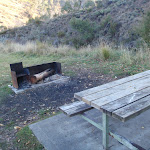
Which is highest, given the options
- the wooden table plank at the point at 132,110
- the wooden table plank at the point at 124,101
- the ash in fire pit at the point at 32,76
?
the wooden table plank at the point at 124,101

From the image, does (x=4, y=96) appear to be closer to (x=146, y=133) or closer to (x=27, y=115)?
(x=27, y=115)

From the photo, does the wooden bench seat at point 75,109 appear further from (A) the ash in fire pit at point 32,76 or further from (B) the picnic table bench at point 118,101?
(A) the ash in fire pit at point 32,76

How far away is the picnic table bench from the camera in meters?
1.59

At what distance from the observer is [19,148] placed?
221cm

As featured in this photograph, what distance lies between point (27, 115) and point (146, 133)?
1.98 m

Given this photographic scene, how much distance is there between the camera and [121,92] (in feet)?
6.50

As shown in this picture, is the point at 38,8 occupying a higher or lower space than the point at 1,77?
higher

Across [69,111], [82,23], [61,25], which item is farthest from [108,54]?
[61,25]

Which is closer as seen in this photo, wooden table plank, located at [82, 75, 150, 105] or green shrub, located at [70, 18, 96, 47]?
wooden table plank, located at [82, 75, 150, 105]

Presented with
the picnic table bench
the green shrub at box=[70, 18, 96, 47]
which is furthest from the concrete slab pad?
the green shrub at box=[70, 18, 96, 47]

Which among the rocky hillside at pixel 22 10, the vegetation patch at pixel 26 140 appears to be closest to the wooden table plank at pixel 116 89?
the vegetation patch at pixel 26 140

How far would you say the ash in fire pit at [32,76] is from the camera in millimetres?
4340

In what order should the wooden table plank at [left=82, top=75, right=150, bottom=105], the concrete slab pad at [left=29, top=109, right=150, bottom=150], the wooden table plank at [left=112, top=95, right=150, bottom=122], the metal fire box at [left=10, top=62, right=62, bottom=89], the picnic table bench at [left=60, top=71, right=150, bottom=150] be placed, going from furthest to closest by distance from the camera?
the metal fire box at [left=10, top=62, right=62, bottom=89] < the concrete slab pad at [left=29, top=109, right=150, bottom=150] < the wooden table plank at [left=82, top=75, right=150, bottom=105] < the picnic table bench at [left=60, top=71, right=150, bottom=150] < the wooden table plank at [left=112, top=95, right=150, bottom=122]

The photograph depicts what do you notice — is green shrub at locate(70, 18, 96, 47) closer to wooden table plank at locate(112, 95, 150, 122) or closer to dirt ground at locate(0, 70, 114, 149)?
dirt ground at locate(0, 70, 114, 149)
